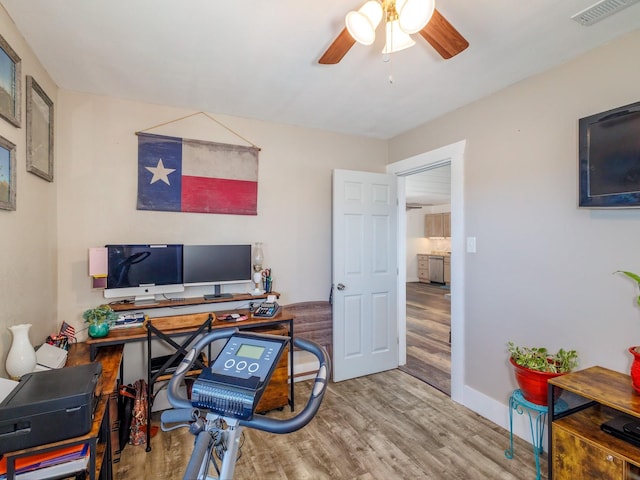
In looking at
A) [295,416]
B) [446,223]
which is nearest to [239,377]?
[295,416]

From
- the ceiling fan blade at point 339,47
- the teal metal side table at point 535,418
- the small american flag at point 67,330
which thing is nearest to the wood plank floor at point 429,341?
the teal metal side table at point 535,418

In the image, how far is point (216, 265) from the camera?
9.26 feet

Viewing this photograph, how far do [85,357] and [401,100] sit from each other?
2979mm

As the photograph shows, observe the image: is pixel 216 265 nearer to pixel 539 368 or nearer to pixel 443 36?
pixel 443 36

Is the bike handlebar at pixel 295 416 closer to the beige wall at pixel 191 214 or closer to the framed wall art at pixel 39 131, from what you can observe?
the framed wall art at pixel 39 131

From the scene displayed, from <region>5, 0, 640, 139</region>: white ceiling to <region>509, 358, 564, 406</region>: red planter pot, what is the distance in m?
1.92

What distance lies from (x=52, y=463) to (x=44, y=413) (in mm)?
194

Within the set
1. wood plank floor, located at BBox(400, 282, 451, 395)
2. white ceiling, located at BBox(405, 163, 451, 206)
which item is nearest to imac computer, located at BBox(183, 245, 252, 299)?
wood plank floor, located at BBox(400, 282, 451, 395)

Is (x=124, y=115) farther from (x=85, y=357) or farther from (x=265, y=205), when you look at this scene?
(x=85, y=357)

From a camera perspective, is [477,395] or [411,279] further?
[411,279]

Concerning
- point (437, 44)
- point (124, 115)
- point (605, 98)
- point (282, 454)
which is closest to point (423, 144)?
point (605, 98)

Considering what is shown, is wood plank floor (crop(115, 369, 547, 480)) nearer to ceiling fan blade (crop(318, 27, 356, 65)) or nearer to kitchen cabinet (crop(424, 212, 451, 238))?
ceiling fan blade (crop(318, 27, 356, 65))

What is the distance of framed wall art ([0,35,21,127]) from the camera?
5.19 ft

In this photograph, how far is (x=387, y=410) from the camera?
8.87 ft
